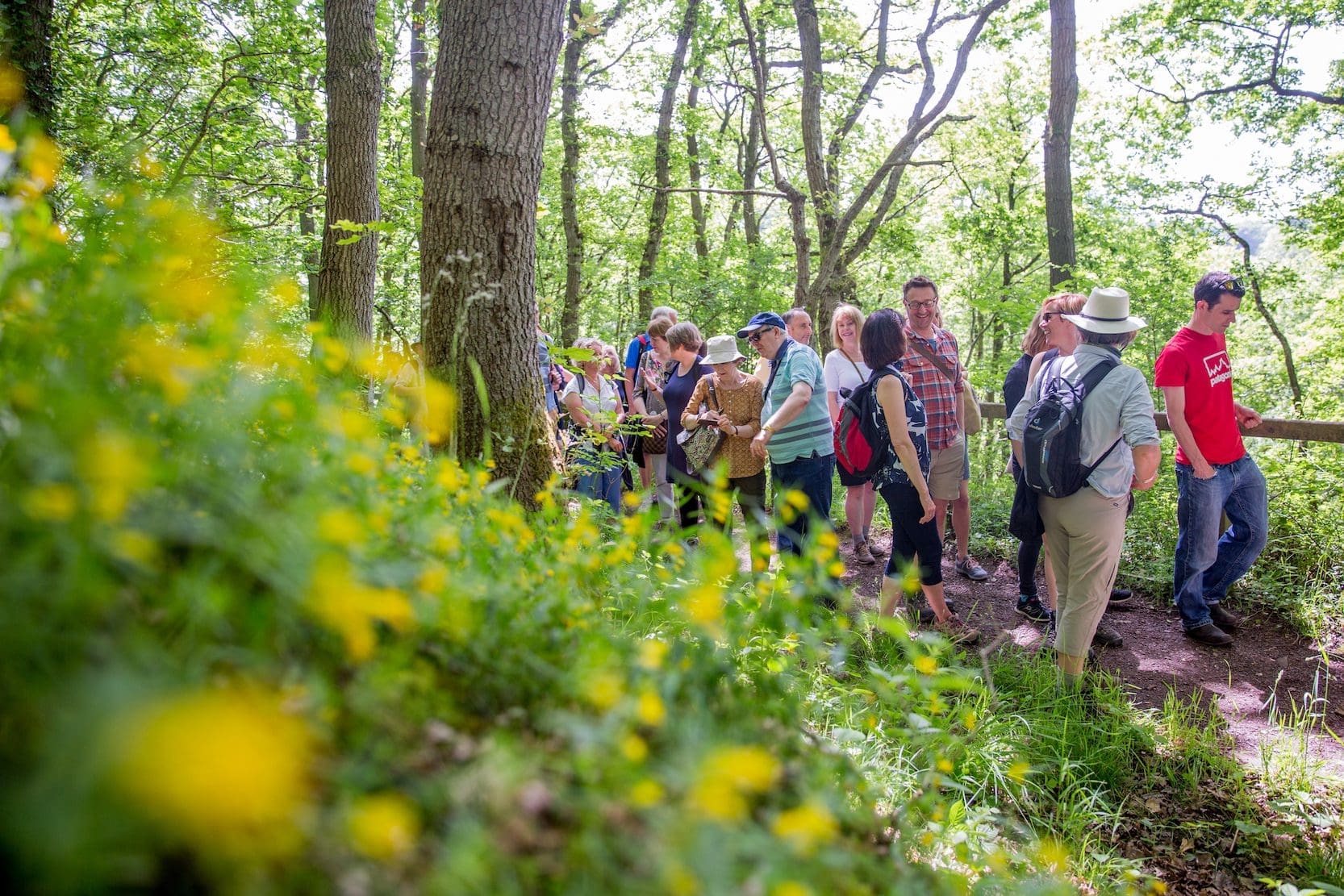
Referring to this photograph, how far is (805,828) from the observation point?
881 millimetres

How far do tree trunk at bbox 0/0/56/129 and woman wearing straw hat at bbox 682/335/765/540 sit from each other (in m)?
4.36

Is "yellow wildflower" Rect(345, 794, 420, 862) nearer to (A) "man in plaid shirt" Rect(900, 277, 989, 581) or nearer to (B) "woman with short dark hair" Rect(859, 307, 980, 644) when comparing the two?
(B) "woman with short dark hair" Rect(859, 307, 980, 644)

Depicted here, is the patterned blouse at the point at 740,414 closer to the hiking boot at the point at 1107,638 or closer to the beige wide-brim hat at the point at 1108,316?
the beige wide-brim hat at the point at 1108,316

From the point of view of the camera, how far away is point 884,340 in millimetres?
4012

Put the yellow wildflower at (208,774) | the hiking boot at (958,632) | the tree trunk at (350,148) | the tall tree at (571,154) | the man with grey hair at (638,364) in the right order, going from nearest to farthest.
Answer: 1. the yellow wildflower at (208,774)
2. the hiking boot at (958,632)
3. the tree trunk at (350,148)
4. the man with grey hair at (638,364)
5. the tall tree at (571,154)

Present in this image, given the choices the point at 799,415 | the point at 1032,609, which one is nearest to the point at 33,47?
the point at 799,415

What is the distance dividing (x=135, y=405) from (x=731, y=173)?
57.3ft

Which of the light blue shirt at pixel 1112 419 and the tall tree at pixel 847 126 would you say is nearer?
the light blue shirt at pixel 1112 419

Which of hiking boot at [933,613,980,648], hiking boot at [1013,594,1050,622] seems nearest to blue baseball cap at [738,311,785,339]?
hiking boot at [933,613,980,648]

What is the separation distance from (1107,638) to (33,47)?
7.65 metres

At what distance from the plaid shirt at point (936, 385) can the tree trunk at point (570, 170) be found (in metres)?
8.01

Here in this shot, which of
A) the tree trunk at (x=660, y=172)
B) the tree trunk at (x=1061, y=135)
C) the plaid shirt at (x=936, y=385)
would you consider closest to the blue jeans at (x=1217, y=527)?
the plaid shirt at (x=936, y=385)

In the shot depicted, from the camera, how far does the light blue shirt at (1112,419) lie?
3512mm

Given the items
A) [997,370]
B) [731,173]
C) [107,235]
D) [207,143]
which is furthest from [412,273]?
[107,235]
